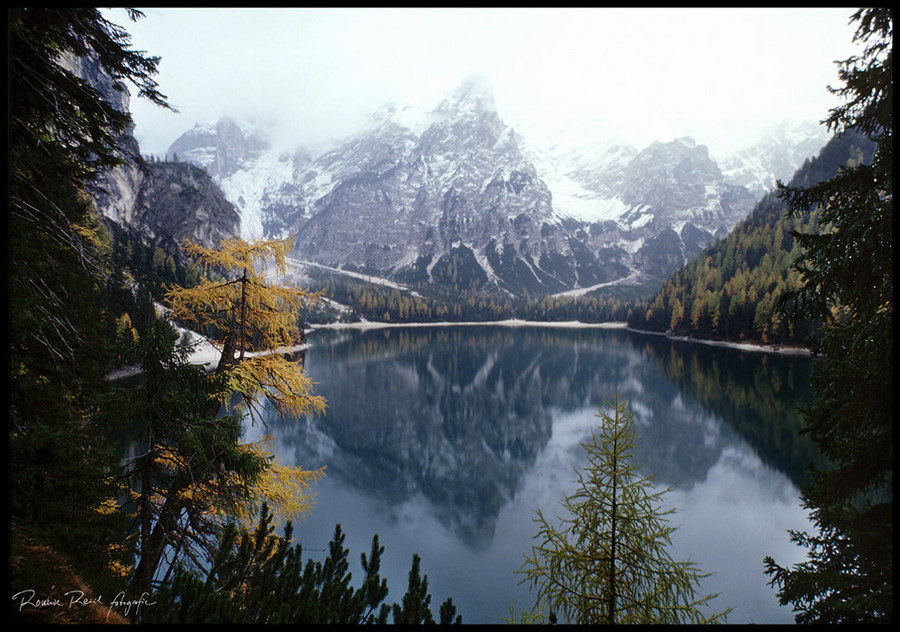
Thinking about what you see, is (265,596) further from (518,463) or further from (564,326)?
(564,326)

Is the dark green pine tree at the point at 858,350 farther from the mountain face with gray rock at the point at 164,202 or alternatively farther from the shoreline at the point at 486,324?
the shoreline at the point at 486,324

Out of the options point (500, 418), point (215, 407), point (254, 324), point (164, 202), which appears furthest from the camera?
point (164, 202)

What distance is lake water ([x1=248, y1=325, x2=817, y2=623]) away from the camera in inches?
607

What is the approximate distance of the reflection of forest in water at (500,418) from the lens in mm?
24312

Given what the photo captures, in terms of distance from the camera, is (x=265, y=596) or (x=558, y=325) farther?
(x=558, y=325)

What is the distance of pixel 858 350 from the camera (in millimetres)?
5266

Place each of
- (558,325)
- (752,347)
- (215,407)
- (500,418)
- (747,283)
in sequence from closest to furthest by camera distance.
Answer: (215,407), (500,418), (752,347), (747,283), (558,325)

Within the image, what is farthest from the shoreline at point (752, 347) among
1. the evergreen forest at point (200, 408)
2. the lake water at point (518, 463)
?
the evergreen forest at point (200, 408)

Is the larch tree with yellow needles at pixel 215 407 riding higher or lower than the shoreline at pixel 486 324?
lower

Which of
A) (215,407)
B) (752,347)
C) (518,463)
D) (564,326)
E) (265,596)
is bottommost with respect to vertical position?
(518,463)

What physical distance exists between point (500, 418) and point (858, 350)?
3548 centimetres
